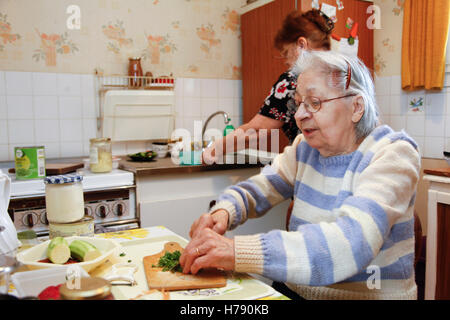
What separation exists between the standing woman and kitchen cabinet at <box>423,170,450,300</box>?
81cm

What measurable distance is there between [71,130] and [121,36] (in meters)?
0.72

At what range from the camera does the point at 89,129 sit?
9.04 ft

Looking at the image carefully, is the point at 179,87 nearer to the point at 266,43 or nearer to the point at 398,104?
the point at 266,43

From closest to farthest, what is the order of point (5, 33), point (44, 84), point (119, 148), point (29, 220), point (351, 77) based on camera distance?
point (351, 77), point (29, 220), point (5, 33), point (44, 84), point (119, 148)

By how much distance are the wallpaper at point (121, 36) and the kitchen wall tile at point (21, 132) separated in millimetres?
330

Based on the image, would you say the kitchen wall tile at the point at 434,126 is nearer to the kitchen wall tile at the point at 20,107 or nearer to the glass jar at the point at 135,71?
the glass jar at the point at 135,71

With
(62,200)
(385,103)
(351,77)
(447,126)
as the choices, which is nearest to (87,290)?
(62,200)

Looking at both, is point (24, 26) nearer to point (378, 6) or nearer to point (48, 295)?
point (48, 295)

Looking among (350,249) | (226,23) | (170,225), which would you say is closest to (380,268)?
(350,249)

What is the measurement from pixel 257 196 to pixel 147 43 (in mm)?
1906

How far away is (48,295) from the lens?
71 centimetres

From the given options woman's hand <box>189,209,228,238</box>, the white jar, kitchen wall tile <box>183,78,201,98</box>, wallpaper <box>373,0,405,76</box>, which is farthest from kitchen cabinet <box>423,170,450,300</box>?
the white jar

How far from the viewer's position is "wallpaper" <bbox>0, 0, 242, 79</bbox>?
2529 mm

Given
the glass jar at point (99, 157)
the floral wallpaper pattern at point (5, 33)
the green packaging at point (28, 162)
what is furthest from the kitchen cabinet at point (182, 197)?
the floral wallpaper pattern at point (5, 33)
